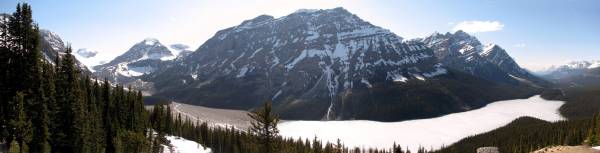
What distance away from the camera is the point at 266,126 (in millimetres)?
58562

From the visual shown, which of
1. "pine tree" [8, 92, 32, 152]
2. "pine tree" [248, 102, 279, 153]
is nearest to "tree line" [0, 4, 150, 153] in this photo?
"pine tree" [8, 92, 32, 152]

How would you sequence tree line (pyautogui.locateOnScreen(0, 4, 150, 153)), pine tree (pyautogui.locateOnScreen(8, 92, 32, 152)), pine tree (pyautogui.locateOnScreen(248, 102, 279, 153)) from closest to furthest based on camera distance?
pine tree (pyautogui.locateOnScreen(248, 102, 279, 153))
pine tree (pyautogui.locateOnScreen(8, 92, 32, 152))
tree line (pyautogui.locateOnScreen(0, 4, 150, 153))

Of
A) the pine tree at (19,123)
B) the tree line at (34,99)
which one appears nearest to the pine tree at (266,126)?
the pine tree at (19,123)

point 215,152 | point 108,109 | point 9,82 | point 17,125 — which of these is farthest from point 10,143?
point 215,152

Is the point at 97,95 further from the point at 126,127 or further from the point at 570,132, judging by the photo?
the point at 570,132

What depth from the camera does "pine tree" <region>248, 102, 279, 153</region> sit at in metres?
57.4

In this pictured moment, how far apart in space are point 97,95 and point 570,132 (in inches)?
6994

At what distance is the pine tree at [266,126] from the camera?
5741cm

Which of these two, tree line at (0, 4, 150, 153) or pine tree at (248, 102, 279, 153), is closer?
pine tree at (248, 102, 279, 153)

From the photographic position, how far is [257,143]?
196 ft

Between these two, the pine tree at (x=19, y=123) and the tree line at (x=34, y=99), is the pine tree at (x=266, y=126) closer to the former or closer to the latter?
the pine tree at (x=19, y=123)

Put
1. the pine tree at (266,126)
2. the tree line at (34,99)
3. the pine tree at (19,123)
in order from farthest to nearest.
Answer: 1. the tree line at (34,99)
2. the pine tree at (19,123)
3. the pine tree at (266,126)

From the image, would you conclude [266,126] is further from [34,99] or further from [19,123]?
[34,99]

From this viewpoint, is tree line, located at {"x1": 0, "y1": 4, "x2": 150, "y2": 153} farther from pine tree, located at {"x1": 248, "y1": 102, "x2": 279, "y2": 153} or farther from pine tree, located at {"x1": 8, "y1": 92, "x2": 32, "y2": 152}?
pine tree, located at {"x1": 248, "y1": 102, "x2": 279, "y2": 153}
